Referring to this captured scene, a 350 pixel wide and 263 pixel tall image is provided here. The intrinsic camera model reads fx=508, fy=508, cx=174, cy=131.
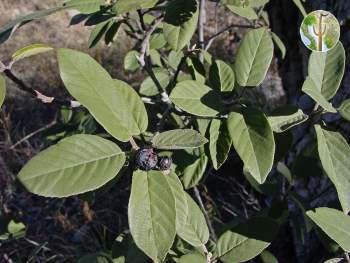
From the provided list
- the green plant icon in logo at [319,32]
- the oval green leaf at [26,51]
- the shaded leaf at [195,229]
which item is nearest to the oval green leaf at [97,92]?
the oval green leaf at [26,51]

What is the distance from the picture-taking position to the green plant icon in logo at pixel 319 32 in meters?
0.90

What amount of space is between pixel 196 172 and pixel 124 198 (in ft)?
5.76

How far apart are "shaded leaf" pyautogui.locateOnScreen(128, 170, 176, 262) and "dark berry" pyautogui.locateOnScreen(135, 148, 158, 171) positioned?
25mm

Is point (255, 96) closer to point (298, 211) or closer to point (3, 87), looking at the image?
point (298, 211)

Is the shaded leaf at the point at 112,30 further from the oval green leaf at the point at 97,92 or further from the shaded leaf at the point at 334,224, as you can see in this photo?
the shaded leaf at the point at 334,224

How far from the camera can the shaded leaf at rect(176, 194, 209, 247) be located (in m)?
0.95

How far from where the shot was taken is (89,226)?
256 centimetres

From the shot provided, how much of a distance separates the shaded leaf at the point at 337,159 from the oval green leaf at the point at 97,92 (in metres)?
0.30

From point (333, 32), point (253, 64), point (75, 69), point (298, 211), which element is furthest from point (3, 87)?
point (298, 211)

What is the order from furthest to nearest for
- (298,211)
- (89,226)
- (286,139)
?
(89,226) → (298,211) → (286,139)

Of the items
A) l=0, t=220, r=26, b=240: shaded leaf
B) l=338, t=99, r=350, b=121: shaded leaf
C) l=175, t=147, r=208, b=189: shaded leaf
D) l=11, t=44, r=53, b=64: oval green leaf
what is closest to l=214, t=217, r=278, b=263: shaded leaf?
l=175, t=147, r=208, b=189: shaded leaf

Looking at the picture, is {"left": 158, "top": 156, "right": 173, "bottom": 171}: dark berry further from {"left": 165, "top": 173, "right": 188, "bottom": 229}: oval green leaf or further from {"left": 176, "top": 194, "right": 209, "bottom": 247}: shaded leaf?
{"left": 176, "top": 194, "right": 209, "bottom": 247}: shaded leaf

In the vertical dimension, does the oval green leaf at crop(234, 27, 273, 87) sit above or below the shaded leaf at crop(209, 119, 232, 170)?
above

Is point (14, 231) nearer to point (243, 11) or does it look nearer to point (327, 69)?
point (243, 11)
